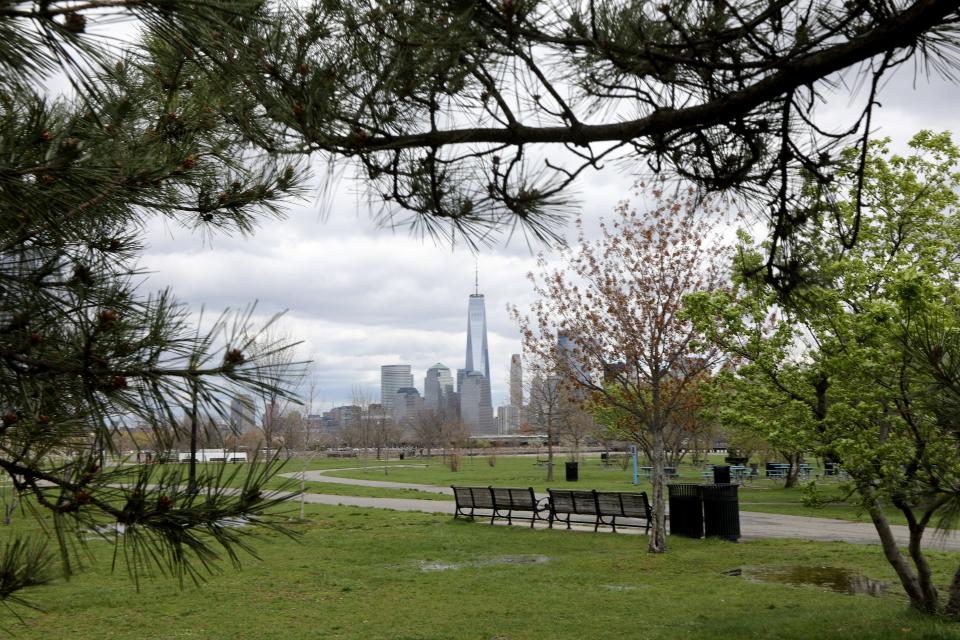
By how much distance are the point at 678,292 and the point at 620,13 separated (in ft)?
31.9

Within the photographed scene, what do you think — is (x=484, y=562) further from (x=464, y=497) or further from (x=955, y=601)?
(x=955, y=601)

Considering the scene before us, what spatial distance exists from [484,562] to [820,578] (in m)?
4.61

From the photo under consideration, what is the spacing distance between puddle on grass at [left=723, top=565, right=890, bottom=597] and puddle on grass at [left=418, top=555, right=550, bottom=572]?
9.12 feet

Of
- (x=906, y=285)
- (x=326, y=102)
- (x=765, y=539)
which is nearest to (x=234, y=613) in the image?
(x=326, y=102)

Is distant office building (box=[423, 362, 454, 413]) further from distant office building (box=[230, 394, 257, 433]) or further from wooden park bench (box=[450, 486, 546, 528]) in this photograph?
distant office building (box=[230, 394, 257, 433])

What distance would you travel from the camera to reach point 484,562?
11102 mm

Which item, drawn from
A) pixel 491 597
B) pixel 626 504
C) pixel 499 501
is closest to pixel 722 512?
pixel 626 504

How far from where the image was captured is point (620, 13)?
114 inches

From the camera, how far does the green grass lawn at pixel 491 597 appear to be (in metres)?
7.07

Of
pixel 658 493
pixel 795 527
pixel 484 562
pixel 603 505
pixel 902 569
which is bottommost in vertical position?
pixel 795 527

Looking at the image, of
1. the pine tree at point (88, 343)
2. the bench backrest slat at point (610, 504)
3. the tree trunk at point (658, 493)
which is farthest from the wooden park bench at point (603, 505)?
the pine tree at point (88, 343)

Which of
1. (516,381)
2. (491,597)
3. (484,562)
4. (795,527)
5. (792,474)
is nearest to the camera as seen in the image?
(491,597)

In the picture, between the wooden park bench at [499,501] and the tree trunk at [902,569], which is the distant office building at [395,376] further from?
the tree trunk at [902,569]

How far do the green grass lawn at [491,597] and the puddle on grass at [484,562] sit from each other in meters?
0.03
